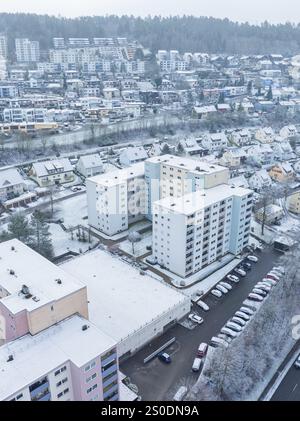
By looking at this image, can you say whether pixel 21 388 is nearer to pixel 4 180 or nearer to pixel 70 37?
pixel 4 180

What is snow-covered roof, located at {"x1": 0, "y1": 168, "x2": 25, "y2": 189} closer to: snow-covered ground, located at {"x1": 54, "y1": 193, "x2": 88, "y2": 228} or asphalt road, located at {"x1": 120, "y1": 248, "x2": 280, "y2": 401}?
snow-covered ground, located at {"x1": 54, "y1": 193, "x2": 88, "y2": 228}

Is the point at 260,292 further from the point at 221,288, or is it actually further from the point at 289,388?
the point at 289,388

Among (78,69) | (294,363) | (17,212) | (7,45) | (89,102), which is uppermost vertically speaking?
(7,45)

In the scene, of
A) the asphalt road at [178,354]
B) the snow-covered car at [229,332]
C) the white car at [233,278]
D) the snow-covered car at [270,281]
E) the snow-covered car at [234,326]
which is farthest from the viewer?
the white car at [233,278]

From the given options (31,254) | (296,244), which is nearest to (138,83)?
(296,244)

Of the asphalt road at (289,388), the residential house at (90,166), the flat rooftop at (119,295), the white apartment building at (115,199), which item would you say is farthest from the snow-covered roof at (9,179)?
the asphalt road at (289,388)

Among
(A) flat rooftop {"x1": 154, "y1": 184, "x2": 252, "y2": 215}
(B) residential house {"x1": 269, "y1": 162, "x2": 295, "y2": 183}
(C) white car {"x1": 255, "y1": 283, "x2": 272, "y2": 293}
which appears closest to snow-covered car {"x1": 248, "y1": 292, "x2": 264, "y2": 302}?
(C) white car {"x1": 255, "y1": 283, "x2": 272, "y2": 293}

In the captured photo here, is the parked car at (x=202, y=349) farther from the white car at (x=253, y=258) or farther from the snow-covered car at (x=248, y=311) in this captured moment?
the white car at (x=253, y=258)
